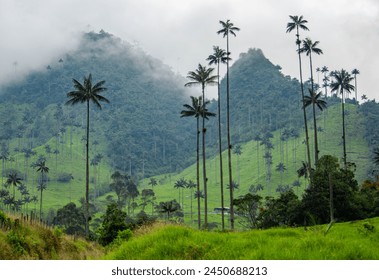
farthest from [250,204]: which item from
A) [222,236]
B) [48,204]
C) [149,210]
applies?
[48,204]

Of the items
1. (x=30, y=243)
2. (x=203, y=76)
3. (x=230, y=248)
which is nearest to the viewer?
(x=230, y=248)

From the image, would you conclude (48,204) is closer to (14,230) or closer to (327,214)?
(327,214)

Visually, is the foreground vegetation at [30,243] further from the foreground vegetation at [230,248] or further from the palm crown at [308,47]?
the palm crown at [308,47]

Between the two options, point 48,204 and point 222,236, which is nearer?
point 222,236

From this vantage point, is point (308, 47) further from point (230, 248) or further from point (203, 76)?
point (230, 248)

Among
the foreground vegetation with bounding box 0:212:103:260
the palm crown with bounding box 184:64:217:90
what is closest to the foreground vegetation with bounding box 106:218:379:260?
the foreground vegetation with bounding box 0:212:103:260

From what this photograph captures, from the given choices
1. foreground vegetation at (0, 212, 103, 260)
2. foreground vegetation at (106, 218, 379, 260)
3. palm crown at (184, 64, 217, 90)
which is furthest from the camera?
palm crown at (184, 64, 217, 90)

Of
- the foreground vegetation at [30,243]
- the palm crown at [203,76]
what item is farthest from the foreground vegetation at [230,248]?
the palm crown at [203,76]

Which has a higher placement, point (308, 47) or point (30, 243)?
point (308, 47)

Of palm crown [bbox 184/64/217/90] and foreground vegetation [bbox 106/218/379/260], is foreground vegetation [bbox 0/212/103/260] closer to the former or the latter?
foreground vegetation [bbox 106/218/379/260]

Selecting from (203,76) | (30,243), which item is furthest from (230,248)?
(203,76)

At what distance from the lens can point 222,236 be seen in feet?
43.5
